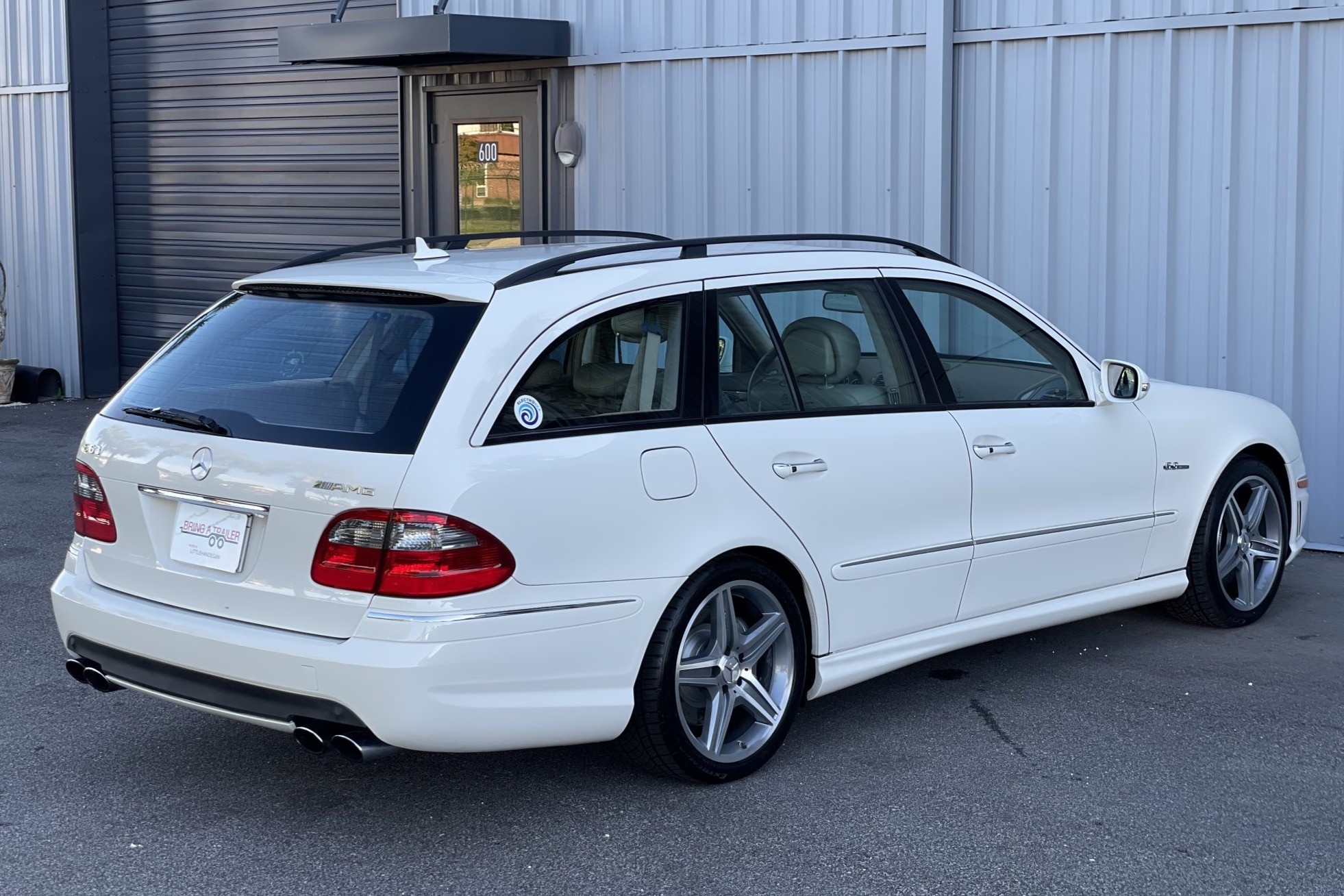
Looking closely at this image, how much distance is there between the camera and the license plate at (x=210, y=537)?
426 centimetres

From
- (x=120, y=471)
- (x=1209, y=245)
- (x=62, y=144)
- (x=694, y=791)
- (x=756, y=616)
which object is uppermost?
(x=62, y=144)

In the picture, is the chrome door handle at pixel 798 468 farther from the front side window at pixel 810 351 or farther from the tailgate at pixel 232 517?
the tailgate at pixel 232 517

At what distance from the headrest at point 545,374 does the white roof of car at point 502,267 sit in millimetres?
234

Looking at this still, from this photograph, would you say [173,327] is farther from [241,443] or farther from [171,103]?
[241,443]

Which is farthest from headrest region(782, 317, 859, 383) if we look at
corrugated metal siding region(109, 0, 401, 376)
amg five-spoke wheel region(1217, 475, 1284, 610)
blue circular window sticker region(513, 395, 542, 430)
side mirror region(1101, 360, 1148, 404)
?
corrugated metal siding region(109, 0, 401, 376)

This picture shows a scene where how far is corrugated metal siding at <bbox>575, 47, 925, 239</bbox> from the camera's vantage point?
9.40 meters

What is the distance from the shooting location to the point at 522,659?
164 inches

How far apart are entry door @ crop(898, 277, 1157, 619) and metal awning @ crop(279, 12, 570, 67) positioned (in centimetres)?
547

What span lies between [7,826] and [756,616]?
2.22m

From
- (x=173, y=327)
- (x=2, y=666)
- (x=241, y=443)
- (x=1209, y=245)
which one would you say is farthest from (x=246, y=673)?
(x=173, y=327)

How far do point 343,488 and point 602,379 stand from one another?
0.82m

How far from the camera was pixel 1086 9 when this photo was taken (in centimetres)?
858

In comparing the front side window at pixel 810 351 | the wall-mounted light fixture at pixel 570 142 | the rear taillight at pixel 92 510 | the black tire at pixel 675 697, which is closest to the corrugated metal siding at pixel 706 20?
the wall-mounted light fixture at pixel 570 142

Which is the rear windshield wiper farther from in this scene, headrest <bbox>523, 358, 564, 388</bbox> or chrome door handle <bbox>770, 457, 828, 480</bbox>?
chrome door handle <bbox>770, 457, 828, 480</bbox>
